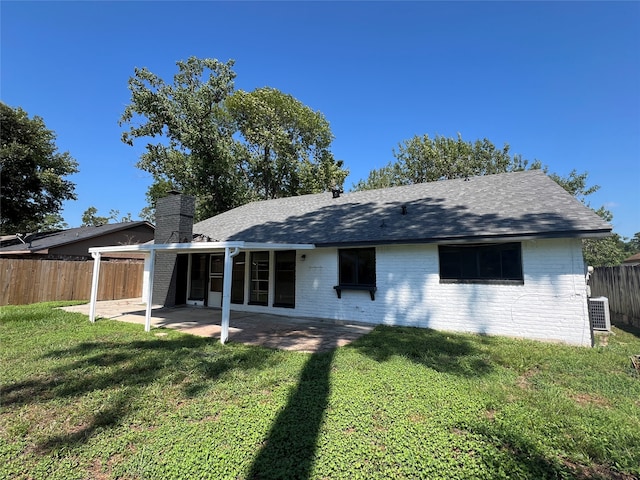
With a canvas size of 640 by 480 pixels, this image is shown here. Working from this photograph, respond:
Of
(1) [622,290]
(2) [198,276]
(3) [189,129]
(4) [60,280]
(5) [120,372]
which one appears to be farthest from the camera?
(3) [189,129]

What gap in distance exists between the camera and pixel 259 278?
11.2 meters

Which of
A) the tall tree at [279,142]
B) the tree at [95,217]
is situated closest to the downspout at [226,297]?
the tall tree at [279,142]

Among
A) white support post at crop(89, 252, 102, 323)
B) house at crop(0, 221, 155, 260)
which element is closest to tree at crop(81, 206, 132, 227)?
house at crop(0, 221, 155, 260)

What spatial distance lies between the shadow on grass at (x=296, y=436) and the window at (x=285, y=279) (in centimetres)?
609

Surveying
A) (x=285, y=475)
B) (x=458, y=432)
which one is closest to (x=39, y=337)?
(x=285, y=475)

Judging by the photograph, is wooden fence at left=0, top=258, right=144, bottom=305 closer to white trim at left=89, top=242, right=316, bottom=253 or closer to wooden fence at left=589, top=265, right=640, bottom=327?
white trim at left=89, top=242, right=316, bottom=253

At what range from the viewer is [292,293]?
1048cm

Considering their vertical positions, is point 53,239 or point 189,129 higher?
point 189,129

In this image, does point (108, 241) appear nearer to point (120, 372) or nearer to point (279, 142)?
point (279, 142)

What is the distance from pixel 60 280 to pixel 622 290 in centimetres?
2080

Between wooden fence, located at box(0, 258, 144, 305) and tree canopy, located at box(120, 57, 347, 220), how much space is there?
26.4ft

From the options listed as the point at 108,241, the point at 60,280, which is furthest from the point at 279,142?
the point at 60,280

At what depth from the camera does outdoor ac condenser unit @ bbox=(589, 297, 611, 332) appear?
27.5 ft

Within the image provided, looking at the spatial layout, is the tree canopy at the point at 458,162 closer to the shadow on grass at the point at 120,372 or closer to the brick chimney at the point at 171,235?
the brick chimney at the point at 171,235
